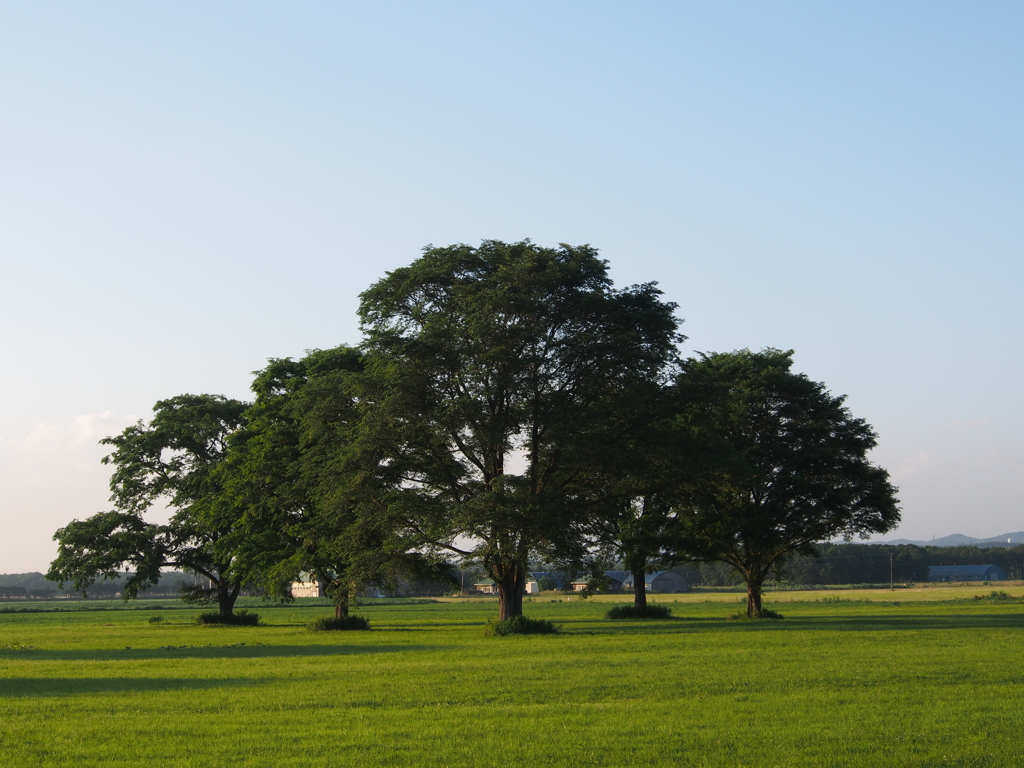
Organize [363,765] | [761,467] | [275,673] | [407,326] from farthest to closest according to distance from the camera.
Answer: [761,467]
[407,326]
[275,673]
[363,765]

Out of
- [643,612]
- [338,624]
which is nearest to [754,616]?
[643,612]

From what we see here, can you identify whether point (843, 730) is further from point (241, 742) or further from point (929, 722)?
point (241, 742)

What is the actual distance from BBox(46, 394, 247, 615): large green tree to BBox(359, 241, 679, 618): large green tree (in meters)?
21.5

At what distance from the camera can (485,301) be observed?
42406 millimetres

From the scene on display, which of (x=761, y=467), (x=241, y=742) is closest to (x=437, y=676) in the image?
(x=241, y=742)

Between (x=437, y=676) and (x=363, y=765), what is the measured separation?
10682 millimetres

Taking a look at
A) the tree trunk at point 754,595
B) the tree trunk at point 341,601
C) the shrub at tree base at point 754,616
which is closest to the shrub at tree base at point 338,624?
the tree trunk at point 341,601

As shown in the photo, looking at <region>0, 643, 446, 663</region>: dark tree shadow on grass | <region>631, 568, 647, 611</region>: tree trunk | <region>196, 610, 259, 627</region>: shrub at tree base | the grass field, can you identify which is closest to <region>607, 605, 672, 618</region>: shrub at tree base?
<region>631, 568, 647, 611</region>: tree trunk

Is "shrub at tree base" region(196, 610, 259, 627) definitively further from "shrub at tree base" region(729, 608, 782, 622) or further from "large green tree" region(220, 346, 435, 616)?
"shrub at tree base" region(729, 608, 782, 622)

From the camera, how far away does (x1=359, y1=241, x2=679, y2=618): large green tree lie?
41625 mm

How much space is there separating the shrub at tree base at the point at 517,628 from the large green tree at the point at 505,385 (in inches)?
77.1

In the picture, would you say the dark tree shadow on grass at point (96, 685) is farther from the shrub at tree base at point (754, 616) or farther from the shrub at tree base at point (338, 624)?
the shrub at tree base at point (754, 616)

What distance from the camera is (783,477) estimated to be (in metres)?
54.0

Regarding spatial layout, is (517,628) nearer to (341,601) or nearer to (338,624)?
(341,601)
